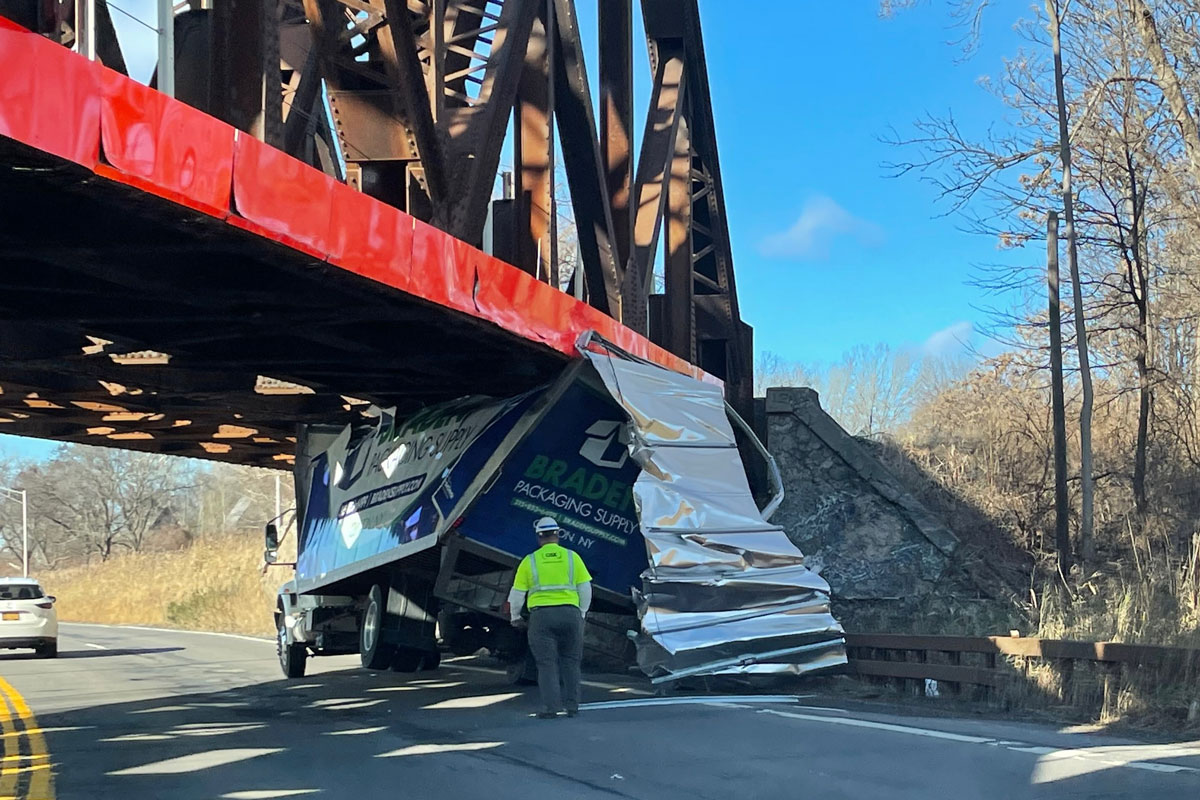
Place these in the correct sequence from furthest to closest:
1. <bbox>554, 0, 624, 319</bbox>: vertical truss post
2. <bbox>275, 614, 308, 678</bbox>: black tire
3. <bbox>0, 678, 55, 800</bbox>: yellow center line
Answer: <bbox>275, 614, 308, 678</bbox>: black tire < <bbox>554, 0, 624, 319</bbox>: vertical truss post < <bbox>0, 678, 55, 800</bbox>: yellow center line

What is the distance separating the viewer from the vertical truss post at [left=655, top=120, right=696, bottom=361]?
54.7 ft

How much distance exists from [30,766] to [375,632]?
5304 millimetres

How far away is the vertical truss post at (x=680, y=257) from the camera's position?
16688 millimetres

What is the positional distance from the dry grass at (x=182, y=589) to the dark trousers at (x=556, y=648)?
23.1 m

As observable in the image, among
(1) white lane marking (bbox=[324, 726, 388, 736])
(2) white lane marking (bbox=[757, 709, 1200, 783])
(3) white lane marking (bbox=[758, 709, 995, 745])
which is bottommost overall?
(1) white lane marking (bbox=[324, 726, 388, 736])

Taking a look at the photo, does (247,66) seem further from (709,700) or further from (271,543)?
(271,543)

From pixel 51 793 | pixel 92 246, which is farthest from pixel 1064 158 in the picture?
pixel 51 793

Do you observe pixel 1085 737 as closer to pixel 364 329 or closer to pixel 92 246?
pixel 364 329

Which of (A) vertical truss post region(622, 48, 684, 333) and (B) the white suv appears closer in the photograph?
(A) vertical truss post region(622, 48, 684, 333)

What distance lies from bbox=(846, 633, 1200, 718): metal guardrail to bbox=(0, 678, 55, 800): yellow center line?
311 inches

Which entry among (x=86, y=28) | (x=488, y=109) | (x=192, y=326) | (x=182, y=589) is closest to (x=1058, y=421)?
(x=488, y=109)

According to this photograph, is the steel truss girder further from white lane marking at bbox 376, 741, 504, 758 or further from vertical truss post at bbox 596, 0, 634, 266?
white lane marking at bbox 376, 741, 504, 758

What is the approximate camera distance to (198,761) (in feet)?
30.6

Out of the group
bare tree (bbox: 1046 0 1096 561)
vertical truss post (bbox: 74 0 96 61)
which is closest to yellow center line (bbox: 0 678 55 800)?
vertical truss post (bbox: 74 0 96 61)
